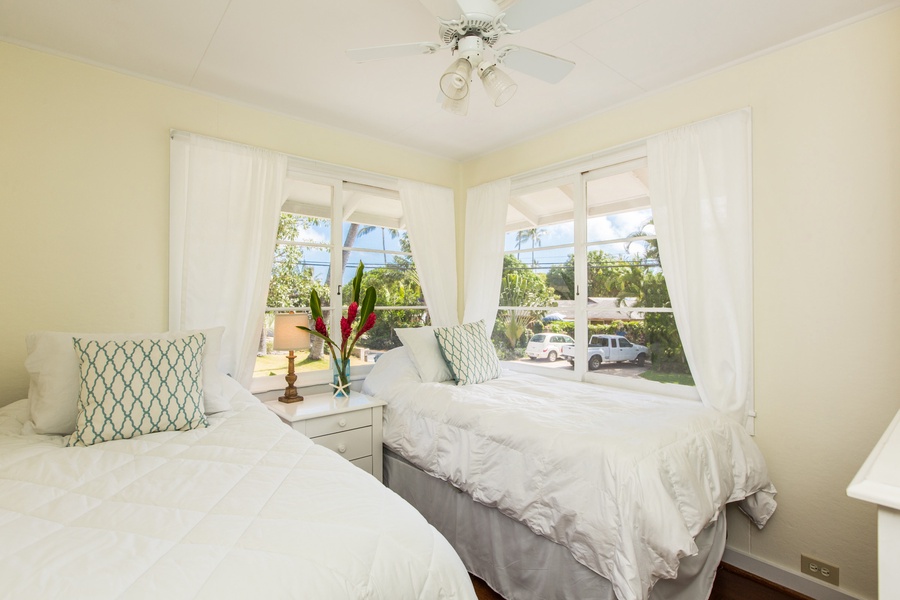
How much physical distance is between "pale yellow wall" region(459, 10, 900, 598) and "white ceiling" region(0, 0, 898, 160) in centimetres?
20

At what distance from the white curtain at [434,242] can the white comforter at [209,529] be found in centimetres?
211

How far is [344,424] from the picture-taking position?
7.98 ft

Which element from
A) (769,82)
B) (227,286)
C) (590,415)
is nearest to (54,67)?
(227,286)

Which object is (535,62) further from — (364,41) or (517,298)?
(517,298)

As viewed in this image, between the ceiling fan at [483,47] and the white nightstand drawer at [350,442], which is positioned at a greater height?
the ceiling fan at [483,47]

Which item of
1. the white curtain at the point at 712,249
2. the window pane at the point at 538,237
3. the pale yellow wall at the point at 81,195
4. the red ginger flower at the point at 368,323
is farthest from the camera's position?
the window pane at the point at 538,237

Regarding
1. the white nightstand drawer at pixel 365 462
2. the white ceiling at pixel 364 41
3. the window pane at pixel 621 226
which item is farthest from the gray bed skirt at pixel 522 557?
the white ceiling at pixel 364 41

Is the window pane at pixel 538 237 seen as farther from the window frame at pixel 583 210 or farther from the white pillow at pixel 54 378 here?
the white pillow at pixel 54 378

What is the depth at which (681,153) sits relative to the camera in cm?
237

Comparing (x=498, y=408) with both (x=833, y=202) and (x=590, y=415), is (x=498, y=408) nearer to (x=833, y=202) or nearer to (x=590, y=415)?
(x=590, y=415)

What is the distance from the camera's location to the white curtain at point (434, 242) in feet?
11.1

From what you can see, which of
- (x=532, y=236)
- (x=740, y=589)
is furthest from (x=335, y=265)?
(x=740, y=589)

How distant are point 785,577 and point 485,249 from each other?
2565 millimetres

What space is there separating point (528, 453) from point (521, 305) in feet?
5.51
